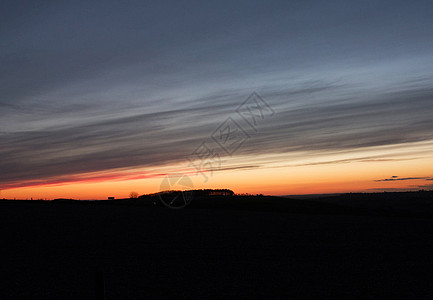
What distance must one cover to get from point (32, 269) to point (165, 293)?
6.01 meters

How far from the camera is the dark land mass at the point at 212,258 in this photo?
44.4ft

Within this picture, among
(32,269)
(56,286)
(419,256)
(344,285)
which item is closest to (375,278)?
(344,285)

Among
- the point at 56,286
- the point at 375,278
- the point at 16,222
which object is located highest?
the point at 16,222

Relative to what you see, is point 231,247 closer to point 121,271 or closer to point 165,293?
point 121,271

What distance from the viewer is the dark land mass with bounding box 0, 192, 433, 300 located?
13.5 meters

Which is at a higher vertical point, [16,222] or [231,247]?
[16,222]

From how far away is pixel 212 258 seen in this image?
734 inches

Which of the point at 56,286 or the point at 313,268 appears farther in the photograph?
the point at 313,268

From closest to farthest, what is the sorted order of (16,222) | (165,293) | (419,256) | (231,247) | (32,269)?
1. (165,293)
2. (32,269)
3. (419,256)
4. (231,247)
5. (16,222)

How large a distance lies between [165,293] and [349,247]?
461 inches

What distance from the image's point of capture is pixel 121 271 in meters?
16.0

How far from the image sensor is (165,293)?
13.1 metres

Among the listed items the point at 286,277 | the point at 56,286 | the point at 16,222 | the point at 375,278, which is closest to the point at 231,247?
the point at 286,277

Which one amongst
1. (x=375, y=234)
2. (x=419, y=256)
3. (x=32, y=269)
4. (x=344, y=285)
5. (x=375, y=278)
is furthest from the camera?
(x=375, y=234)
